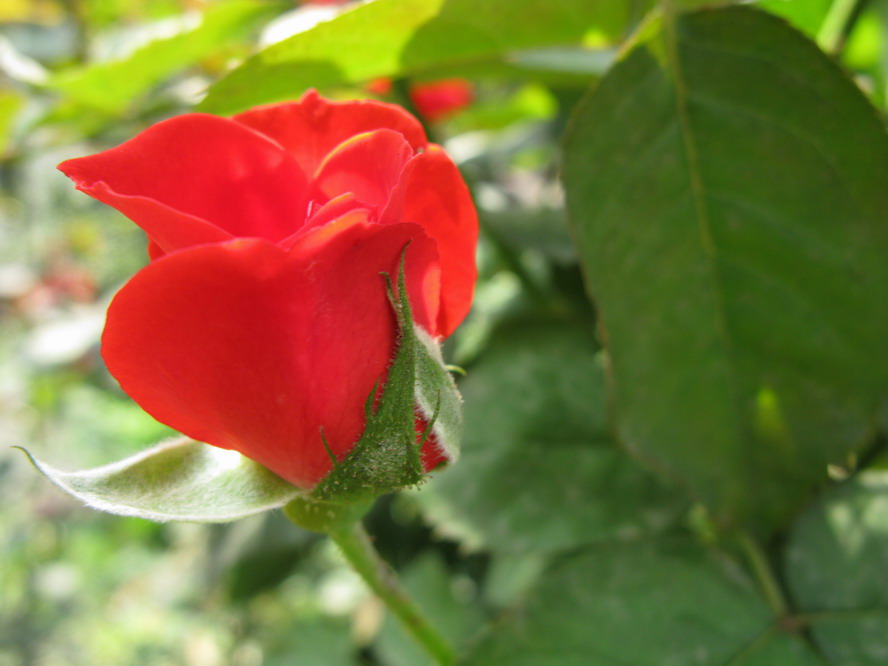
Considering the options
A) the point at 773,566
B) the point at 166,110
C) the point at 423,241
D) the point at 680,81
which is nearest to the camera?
the point at 423,241

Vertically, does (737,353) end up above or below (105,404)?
above

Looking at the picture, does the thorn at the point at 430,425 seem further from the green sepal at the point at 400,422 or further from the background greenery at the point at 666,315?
the background greenery at the point at 666,315

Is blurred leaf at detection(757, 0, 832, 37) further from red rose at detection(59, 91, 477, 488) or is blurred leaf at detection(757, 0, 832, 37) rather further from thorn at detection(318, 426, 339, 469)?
thorn at detection(318, 426, 339, 469)

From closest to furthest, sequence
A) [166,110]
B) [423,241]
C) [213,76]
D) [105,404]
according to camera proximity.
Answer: [423,241] < [166,110] < [213,76] < [105,404]

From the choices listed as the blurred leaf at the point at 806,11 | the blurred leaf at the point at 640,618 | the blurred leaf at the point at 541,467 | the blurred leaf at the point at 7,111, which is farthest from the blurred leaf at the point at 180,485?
the blurred leaf at the point at 7,111

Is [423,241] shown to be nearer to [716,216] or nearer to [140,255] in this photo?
[716,216]

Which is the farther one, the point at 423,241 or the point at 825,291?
the point at 825,291

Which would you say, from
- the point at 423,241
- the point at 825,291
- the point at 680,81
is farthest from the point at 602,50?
the point at 423,241

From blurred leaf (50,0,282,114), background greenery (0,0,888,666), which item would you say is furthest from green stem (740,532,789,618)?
blurred leaf (50,0,282,114)
